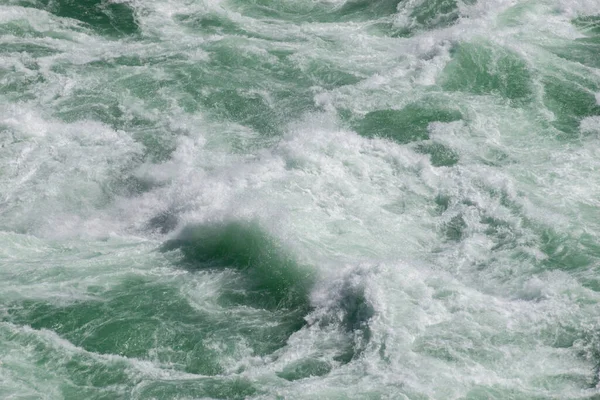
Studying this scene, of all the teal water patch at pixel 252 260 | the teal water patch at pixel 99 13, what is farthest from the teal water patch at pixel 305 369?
the teal water patch at pixel 99 13

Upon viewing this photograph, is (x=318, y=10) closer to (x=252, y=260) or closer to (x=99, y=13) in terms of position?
(x=99, y=13)

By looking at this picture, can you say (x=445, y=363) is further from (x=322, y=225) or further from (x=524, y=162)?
(x=524, y=162)

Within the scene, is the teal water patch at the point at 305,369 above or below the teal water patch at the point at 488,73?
below

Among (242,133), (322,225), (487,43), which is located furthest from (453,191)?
(487,43)

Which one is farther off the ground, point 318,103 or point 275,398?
point 318,103

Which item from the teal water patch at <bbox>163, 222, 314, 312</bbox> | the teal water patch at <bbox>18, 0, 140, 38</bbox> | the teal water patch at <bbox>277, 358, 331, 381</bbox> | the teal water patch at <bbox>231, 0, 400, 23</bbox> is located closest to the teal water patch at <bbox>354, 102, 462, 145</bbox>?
the teal water patch at <bbox>163, 222, 314, 312</bbox>

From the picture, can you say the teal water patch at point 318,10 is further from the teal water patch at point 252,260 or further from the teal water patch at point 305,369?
the teal water patch at point 305,369
